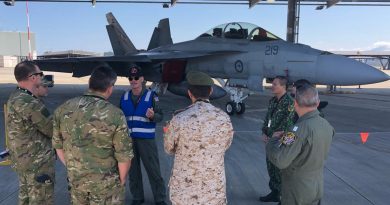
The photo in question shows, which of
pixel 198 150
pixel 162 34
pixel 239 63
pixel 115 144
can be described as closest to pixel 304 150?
pixel 198 150

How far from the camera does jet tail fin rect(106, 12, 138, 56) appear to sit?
60.2 feet

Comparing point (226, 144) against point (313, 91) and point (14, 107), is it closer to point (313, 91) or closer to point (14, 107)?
point (313, 91)

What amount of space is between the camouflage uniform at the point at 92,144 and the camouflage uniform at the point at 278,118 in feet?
6.72

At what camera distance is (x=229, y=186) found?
4.85 meters

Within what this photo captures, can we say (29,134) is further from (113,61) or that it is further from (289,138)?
(113,61)

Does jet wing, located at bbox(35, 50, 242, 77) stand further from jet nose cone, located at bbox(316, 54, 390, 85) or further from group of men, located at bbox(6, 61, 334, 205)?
group of men, located at bbox(6, 61, 334, 205)

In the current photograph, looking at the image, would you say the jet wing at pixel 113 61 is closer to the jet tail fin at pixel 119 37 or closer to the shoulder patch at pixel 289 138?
the jet tail fin at pixel 119 37

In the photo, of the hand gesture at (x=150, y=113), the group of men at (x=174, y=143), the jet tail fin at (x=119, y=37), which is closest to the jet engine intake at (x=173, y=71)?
the jet tail fin at (x=119, y=37)

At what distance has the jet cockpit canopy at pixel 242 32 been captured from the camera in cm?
1058

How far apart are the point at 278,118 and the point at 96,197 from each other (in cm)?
235

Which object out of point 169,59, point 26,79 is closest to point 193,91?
point 26,79

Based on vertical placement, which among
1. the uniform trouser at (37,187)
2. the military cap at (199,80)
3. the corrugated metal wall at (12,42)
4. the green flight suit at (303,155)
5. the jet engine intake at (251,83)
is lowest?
the uniform trouser at (37,187)

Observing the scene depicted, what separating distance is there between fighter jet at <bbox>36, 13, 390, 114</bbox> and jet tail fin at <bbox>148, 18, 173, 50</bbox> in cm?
364

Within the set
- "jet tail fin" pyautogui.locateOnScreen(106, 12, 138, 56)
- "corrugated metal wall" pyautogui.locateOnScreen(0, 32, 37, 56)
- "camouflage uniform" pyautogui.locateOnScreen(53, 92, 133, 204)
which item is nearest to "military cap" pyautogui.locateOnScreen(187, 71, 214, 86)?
"camouflage uniform" pyautogui.locateOnScreen(53, 92, 133, 204)
